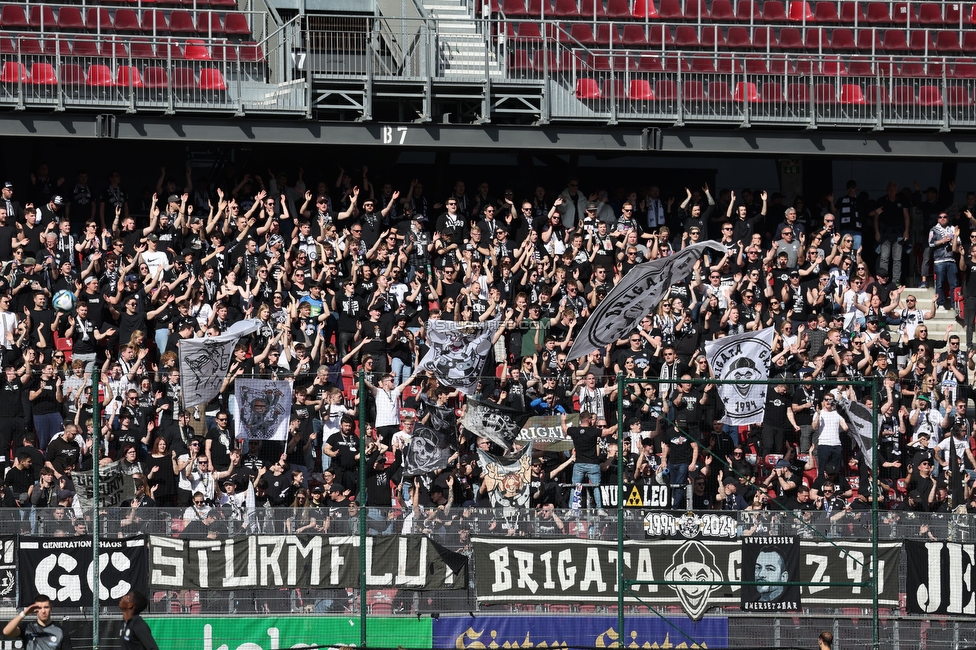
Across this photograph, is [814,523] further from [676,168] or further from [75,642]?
[676,168]

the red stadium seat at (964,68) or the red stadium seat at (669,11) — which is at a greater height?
the red stadium seat at (669,11)

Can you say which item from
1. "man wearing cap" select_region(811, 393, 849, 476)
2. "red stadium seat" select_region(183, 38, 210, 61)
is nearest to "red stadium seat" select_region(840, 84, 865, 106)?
"red stadium seat" select_region(183, 38, 210, 61)

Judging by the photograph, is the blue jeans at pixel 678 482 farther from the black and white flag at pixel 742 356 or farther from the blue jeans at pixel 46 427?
the blue jeans at pixel 46 427

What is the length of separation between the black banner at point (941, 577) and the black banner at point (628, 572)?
71cm

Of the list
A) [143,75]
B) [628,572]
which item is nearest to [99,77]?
[143,75]

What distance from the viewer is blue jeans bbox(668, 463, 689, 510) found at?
14.4m

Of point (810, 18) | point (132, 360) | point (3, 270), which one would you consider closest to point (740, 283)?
point (810, 18)

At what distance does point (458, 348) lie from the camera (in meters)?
17.9

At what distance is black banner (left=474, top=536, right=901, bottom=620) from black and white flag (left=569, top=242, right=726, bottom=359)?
7.64ft

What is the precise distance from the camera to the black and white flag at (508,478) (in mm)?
14453

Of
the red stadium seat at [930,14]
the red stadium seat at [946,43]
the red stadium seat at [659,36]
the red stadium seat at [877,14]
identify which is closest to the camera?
the red stadium seat at [659,36]

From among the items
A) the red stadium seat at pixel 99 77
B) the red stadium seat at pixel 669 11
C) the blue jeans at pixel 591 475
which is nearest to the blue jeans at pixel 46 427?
the blue jeans at pixel 591 475

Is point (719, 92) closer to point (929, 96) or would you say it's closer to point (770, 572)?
point (929, 96)

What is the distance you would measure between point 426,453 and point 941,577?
533 cm
